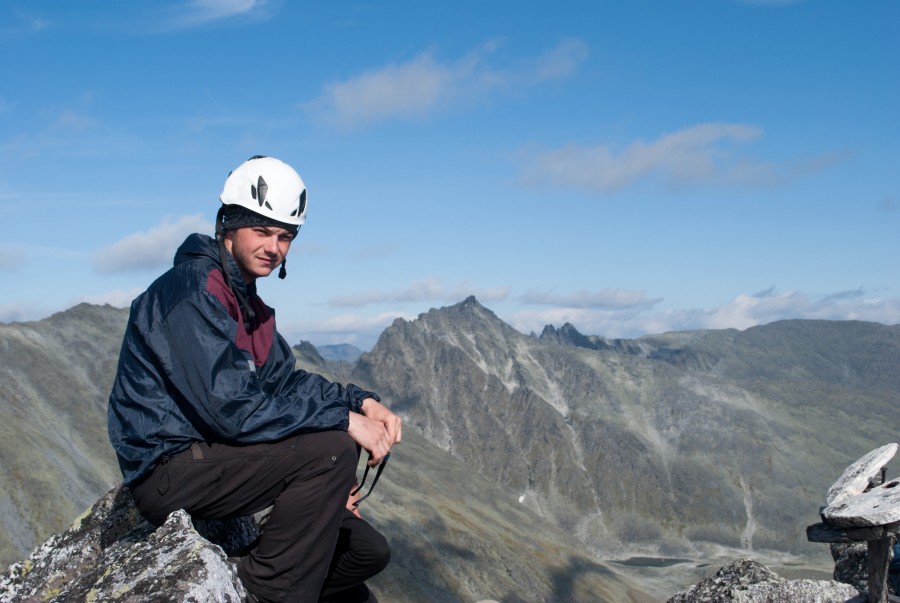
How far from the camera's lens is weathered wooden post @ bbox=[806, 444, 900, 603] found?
30.7 ft

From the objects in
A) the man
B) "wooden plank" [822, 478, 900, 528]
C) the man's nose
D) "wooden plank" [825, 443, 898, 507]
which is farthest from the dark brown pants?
"wooden plank" [825, 443, 898, 507]

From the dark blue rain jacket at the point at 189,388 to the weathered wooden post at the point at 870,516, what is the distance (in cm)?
702

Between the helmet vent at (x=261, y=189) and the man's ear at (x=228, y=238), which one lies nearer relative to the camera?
the helmet vent at (x=261, y=189)

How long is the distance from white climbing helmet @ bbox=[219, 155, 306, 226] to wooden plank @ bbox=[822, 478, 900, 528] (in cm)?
822

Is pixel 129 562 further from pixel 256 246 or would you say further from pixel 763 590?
pixel 763 590

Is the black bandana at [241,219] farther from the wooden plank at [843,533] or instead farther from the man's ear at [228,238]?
the wooden plank at [843,533]

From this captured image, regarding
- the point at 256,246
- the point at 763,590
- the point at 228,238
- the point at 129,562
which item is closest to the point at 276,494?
the point at 129,562

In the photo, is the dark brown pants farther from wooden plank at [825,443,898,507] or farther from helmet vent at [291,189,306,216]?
wooden plank at [825,443,898,507]

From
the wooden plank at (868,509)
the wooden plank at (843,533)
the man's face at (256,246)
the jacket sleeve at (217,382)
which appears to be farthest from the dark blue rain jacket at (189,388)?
the wooden plank at (843,533)

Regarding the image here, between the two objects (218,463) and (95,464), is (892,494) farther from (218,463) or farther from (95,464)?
(95,464)

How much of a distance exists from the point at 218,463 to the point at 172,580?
3.81 ft

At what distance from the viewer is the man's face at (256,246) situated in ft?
27.4

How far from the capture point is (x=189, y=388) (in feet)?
23.1

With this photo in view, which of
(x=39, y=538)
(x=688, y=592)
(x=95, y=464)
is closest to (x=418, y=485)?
(x=95, y=464)
